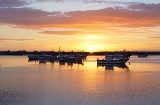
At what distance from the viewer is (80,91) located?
32.3m

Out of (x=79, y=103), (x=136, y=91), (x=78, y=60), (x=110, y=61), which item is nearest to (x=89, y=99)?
(x=79, y=103)

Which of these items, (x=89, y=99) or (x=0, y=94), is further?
(x=0, y=94)

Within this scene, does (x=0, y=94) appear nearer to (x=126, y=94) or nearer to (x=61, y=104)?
(x=61, y=104)

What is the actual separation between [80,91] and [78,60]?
77.3m

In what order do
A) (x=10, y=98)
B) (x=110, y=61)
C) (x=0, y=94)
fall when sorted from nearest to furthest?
(x=10, y=98)
(x=0, y=94)
(x=110, y=61)

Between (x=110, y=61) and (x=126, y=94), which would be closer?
(x=126, y=94)

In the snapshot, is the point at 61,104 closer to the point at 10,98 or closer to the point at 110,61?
Result: the point at 10,98

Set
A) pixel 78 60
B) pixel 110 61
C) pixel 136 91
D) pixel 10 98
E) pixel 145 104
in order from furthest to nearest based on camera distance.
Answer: pixel 78 60, pixel 110 61, pixel 136 91, pixel 10 98, pixel 145 104

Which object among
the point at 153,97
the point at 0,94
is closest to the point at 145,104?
the point at 153,97

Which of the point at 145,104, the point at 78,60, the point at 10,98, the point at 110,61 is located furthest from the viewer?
the point at 78,60

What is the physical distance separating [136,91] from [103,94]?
3905 mm

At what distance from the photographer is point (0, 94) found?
2938cm

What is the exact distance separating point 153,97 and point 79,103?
7018mm

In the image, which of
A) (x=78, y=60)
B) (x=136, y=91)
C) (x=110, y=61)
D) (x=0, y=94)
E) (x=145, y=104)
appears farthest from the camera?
(x=78, y=60)
